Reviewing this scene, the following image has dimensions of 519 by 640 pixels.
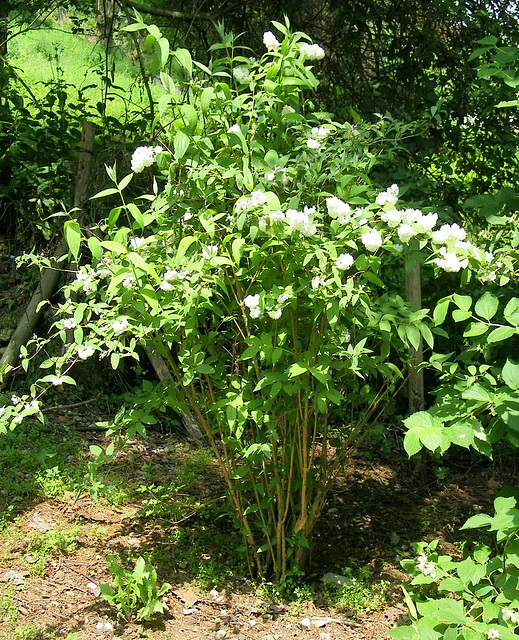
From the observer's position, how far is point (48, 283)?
5.06 m

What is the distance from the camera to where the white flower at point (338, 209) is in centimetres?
236

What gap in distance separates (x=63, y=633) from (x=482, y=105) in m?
3.90

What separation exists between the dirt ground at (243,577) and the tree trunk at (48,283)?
909mm

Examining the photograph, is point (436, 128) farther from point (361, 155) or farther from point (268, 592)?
point (268, 592)

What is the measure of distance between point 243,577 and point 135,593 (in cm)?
58

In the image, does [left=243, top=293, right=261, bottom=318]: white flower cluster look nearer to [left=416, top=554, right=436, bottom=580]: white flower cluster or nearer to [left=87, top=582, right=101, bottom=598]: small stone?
[left=416, top=554, right=436, bottom=580]: white flower cluster

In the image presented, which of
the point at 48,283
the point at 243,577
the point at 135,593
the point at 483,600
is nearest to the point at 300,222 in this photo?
the point at 483,600

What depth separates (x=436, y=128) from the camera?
15.3ft

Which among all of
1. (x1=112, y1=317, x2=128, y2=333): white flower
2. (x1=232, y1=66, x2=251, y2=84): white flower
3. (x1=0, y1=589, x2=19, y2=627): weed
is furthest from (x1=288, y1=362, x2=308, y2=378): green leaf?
(x1=0, y1=589, x2=19, y2=627): weed

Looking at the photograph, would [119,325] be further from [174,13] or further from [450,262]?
[174,13]

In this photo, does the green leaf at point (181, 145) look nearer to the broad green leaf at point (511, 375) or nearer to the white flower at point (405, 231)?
the white flower at point (405, 231)

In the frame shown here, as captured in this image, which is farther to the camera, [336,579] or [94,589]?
[336,579]

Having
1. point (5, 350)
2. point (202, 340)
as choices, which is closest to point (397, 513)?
point (202, 340)

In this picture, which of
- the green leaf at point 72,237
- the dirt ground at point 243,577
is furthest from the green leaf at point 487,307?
the dirt ground at point 243,577
